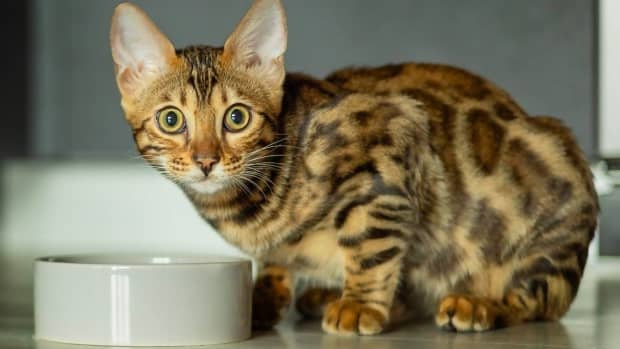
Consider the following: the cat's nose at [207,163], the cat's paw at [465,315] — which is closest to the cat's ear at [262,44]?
the cat's nose at [207,163]

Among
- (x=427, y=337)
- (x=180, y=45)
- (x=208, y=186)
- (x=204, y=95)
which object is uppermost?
(x=180, y=45)

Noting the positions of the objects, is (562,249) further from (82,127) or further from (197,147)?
(82,127)

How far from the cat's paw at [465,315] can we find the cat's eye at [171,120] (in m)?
0.40

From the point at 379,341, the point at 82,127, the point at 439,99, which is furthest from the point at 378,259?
the point at 82,127

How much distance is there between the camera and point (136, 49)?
3.67 ft

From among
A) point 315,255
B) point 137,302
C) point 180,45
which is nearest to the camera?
point 137,302

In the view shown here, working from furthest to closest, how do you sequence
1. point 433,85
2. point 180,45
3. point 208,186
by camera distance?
point 180,45 → point 433,85 → point 208,186

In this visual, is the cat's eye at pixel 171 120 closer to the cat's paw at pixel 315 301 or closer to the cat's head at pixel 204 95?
the cat's head at pixel 204 95

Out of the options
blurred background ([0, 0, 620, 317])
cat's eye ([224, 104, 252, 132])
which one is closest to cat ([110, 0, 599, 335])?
cat's eye ([224, 104, 252, 132])

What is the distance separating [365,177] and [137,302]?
33 cm

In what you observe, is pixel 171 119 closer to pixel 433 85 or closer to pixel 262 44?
pixel 262 44

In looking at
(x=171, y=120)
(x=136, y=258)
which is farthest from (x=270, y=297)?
(x=171, y=120)

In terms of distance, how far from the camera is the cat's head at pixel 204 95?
1078 millimetres

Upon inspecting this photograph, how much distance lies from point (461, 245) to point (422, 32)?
142cm
